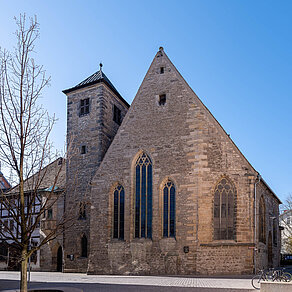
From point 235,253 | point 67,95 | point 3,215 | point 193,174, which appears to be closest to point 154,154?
point 193,174

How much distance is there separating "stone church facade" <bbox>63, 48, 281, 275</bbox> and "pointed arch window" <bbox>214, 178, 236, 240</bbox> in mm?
52

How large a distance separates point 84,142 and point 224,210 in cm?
1135

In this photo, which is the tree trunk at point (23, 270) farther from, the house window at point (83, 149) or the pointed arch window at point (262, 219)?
the house window at point (83, 149)

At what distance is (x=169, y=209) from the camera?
847 inches

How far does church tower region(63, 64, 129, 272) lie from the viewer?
2586 centimetres

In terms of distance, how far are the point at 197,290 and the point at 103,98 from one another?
17.1 m

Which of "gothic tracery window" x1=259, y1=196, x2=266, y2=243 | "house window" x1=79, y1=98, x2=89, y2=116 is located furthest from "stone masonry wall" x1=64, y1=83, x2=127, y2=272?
"gothic tracery window" x1=259, y1=196, x2=266, y2=243

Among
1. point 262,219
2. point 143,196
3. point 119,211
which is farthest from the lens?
point 262,219

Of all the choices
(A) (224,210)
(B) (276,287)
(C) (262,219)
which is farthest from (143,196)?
(B) (276,287)

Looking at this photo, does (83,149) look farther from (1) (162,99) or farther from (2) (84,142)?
(1) (162,99)

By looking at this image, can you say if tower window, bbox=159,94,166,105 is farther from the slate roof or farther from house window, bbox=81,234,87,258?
house window, bbox=81,234,87,258

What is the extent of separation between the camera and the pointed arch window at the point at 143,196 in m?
22.1

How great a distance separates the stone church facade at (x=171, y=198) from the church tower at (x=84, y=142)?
177mm

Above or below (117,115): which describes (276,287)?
→ below
